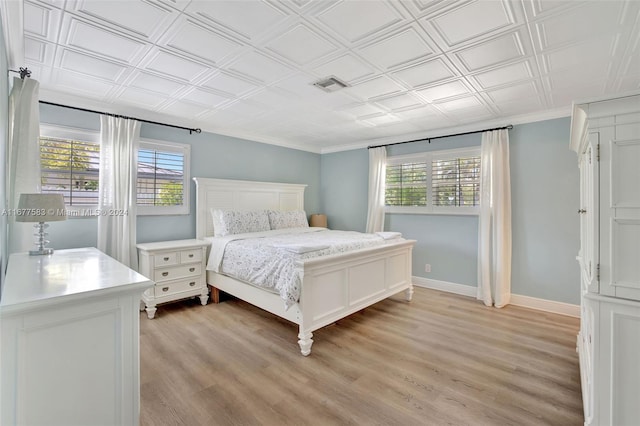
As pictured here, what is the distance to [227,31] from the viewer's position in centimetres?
195

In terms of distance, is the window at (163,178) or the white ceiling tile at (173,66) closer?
the white ceiling tile at (173,66)

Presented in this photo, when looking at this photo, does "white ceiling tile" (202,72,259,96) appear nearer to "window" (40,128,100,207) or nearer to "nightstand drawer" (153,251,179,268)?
"window" (40,128,100,207)

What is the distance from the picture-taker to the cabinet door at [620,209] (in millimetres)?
1252

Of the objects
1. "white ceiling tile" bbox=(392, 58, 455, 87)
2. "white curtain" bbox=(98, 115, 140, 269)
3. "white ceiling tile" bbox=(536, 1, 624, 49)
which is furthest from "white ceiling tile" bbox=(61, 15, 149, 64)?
"white ceiling tile" bbox=(536, 1, 624, 49)

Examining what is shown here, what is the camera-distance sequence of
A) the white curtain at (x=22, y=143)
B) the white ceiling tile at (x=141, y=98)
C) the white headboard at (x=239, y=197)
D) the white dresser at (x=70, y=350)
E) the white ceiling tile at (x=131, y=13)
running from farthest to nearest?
1. the white headboard at (x=239, y=197)
2. the white ceiling tile at (x=141, y=98)
3. the white curtain at (x=22, y=143)
4. the white ceiling tile at (x=131, y=13)
5. the white dresser at (x=70, y=350)

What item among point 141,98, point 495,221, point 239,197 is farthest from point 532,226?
point 141,98

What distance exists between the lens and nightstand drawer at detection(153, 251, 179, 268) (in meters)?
3.35

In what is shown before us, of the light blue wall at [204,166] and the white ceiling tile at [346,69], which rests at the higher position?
the white ceiling tile at [346,69]

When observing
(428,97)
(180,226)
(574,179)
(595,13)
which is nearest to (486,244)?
(574,179)

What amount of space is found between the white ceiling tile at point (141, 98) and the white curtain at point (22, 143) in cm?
78

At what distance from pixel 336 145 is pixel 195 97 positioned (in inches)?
119

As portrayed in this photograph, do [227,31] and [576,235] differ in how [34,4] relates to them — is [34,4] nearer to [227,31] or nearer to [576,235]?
[227,31]

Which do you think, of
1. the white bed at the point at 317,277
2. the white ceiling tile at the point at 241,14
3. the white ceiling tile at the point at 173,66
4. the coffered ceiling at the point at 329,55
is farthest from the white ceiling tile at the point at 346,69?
the white bed at the point at 317,277

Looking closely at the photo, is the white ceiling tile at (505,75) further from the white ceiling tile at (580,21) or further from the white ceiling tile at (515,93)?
the white ceiling tile at (580,21)
